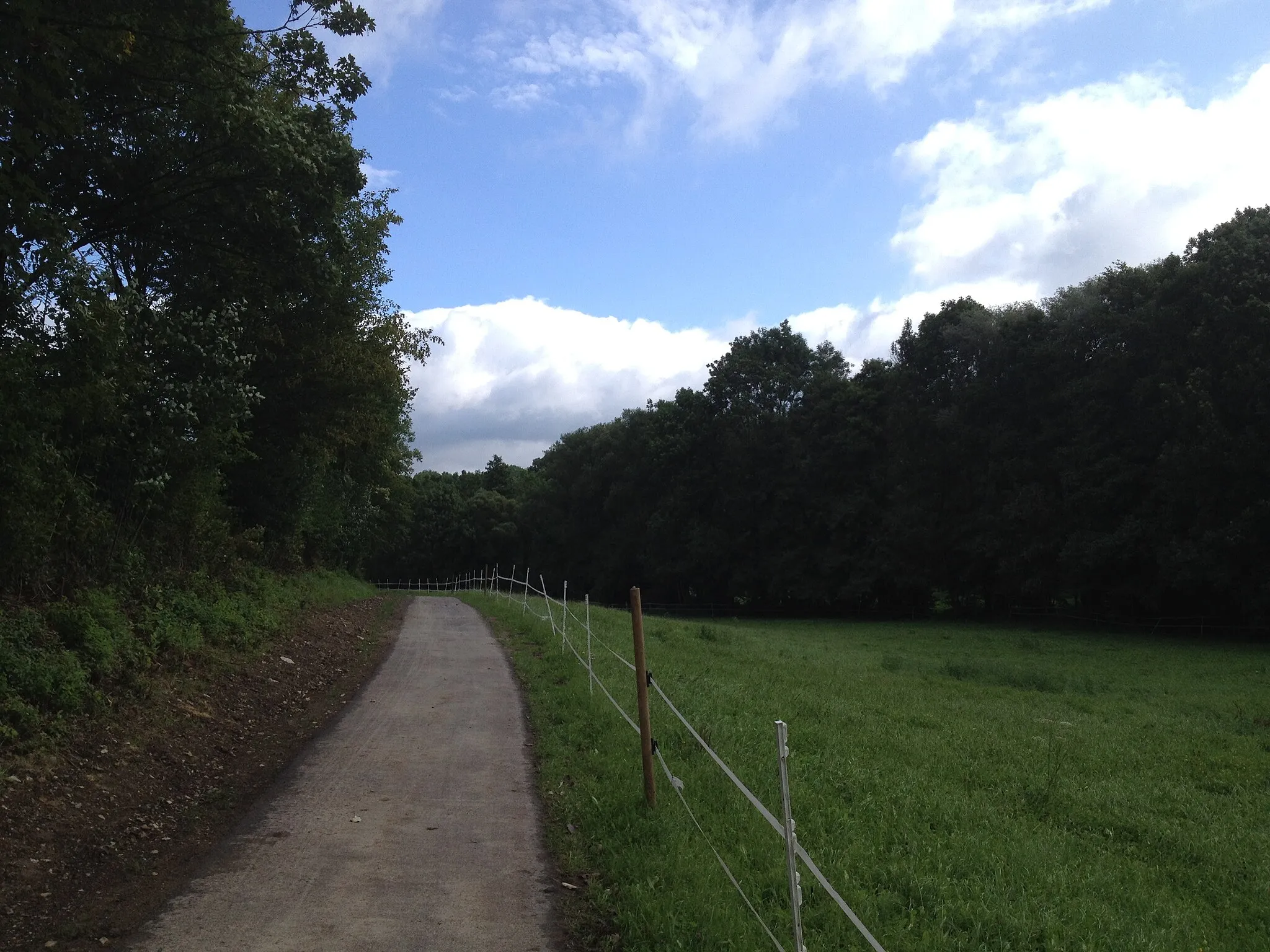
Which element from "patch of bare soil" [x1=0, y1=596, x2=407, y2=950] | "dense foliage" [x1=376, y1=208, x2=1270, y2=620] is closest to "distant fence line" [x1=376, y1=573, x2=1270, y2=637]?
"dense foliage" [x1=376, y1=208, x2=1270, y2=620]

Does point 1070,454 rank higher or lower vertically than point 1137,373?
lower

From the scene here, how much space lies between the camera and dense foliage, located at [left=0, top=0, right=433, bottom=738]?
27.9 ft

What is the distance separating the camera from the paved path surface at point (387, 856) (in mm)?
4812

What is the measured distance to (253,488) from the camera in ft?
67.8

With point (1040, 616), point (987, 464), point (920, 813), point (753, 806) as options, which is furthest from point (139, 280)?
point (1040, 616)

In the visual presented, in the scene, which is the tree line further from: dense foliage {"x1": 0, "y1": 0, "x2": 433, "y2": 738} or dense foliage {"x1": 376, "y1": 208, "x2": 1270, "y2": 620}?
dense foliage {"x1": 376, "y1": 208, "x2": 1270, "y2": 620}

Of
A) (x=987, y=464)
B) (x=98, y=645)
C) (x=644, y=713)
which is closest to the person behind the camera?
(x=644, y=713)

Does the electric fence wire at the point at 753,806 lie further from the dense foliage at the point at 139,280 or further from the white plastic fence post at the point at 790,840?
the dense foliage at the point at 139,280

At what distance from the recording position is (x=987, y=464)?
4072 cm

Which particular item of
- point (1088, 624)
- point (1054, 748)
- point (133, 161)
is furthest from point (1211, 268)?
point (133, 161)

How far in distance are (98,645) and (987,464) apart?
38.3 meters

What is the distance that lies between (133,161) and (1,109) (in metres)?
2.68

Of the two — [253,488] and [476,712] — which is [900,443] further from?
[476,712]

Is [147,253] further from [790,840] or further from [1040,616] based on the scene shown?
[1040,616]
